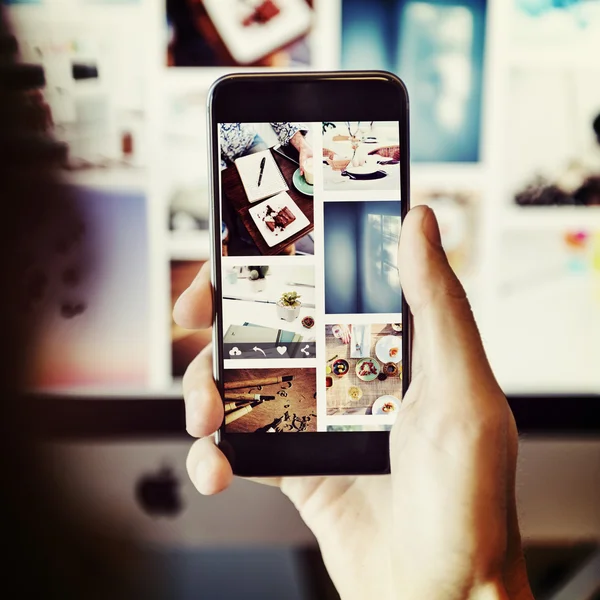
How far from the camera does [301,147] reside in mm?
A: 347

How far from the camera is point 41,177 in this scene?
1.57 ft

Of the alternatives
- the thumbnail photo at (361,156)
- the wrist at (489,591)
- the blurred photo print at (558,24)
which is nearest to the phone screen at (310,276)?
the thumbnail photo at (361,156)

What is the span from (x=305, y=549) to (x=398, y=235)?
0.39m

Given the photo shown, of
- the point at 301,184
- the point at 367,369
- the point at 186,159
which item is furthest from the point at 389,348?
the point at 186,159

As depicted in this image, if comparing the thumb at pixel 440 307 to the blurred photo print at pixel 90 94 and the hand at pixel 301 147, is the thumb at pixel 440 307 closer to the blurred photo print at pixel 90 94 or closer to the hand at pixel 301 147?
the hand at pixel 301 147

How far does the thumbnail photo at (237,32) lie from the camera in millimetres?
458

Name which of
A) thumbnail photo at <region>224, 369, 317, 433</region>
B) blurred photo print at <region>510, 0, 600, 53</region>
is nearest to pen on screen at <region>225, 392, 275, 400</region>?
thumbnail photo at <region>224, 369, 317, 433</region>

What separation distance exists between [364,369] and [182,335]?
0.67ft

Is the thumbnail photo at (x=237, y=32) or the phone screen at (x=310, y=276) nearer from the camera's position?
the phone screen at (x=310, y=276)

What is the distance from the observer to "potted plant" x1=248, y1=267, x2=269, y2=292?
13.9 inches

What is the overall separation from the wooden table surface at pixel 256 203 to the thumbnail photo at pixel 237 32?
16 cm

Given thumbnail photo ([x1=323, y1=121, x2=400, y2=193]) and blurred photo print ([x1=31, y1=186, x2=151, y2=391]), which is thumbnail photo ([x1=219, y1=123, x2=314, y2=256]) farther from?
blurred photo print ([x1=31, y1=186, x2=151, y2=391])

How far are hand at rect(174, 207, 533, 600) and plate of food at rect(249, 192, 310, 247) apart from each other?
5 centimetres

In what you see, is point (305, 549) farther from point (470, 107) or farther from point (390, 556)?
point (470, 107)
